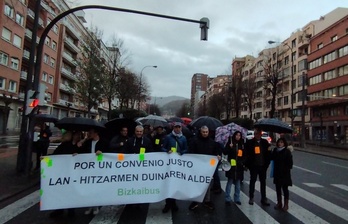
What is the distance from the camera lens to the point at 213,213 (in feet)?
21.8

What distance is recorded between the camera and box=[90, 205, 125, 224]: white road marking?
594cm

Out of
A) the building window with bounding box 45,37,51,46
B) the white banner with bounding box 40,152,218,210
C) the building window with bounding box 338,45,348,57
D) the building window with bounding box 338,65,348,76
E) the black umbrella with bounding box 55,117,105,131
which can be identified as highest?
the building window with bounding box 45,37,51,46

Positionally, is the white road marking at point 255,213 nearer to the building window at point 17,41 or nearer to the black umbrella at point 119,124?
the black umbrella at point 119,124

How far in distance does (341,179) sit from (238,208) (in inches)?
292

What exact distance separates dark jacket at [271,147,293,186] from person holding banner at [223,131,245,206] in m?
0.80

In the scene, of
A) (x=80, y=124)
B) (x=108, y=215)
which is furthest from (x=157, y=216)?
(x=80, y=124)

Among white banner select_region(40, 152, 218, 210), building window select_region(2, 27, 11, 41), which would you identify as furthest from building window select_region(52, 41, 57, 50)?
white banner select_region(40, 152, 218, 210)

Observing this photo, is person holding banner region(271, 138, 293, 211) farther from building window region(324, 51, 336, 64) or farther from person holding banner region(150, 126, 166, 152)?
building window region(324, 51, 336, 64)

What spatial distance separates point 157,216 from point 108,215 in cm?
99

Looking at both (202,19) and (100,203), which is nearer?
(100,203)

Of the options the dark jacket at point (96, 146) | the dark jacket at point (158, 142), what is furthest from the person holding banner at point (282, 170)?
the dark jacket at point (96, 146)

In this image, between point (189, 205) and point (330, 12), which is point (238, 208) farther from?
point (330, 12)

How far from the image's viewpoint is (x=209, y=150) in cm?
720

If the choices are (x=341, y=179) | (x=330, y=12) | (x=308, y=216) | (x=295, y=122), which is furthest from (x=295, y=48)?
(x=308, y=216)
